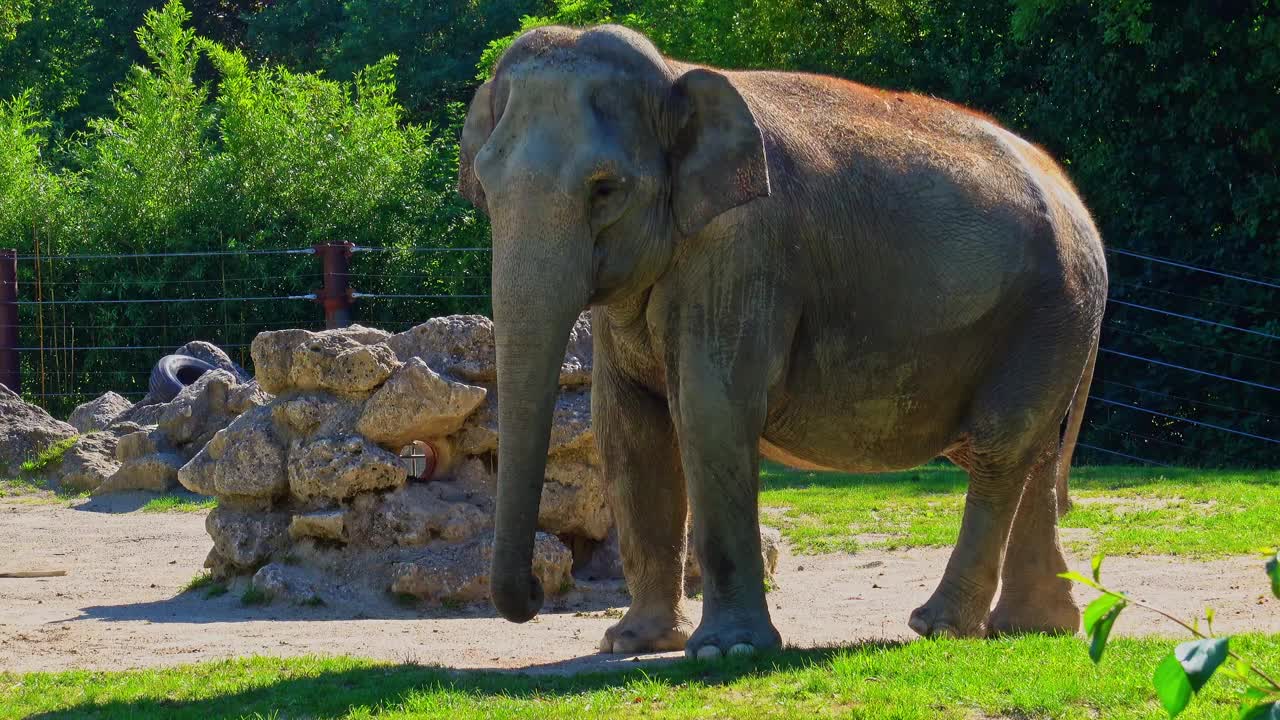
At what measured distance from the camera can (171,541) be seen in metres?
11.8

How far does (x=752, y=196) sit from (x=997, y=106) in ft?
46.2

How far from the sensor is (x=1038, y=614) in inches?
305

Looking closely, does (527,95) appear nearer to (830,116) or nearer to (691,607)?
(830,116)

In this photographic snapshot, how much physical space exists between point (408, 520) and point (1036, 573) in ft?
11.1

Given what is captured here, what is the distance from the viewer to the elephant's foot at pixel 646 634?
7281 mm

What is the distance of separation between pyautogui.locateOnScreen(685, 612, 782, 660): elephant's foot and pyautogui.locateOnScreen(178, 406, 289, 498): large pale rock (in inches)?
143

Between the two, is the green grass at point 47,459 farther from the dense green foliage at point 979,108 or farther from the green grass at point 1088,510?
the green grass at point 1088,510

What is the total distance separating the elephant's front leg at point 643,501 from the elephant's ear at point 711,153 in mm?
1064

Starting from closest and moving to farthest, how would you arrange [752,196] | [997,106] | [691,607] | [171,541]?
[752,196] < [691,607] < [171,541] < [997,106]

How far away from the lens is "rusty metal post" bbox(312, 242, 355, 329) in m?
17.9

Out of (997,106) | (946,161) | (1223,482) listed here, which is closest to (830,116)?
(946,161)

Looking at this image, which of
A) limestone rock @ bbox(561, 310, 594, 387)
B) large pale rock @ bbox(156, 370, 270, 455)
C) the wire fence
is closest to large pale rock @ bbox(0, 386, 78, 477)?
large pale rock @ bbox(156, 370, 270, 455)

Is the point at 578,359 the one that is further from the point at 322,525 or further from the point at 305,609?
the point at 305,609

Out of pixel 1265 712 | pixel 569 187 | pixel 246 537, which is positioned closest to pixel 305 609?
pixel 246 537
